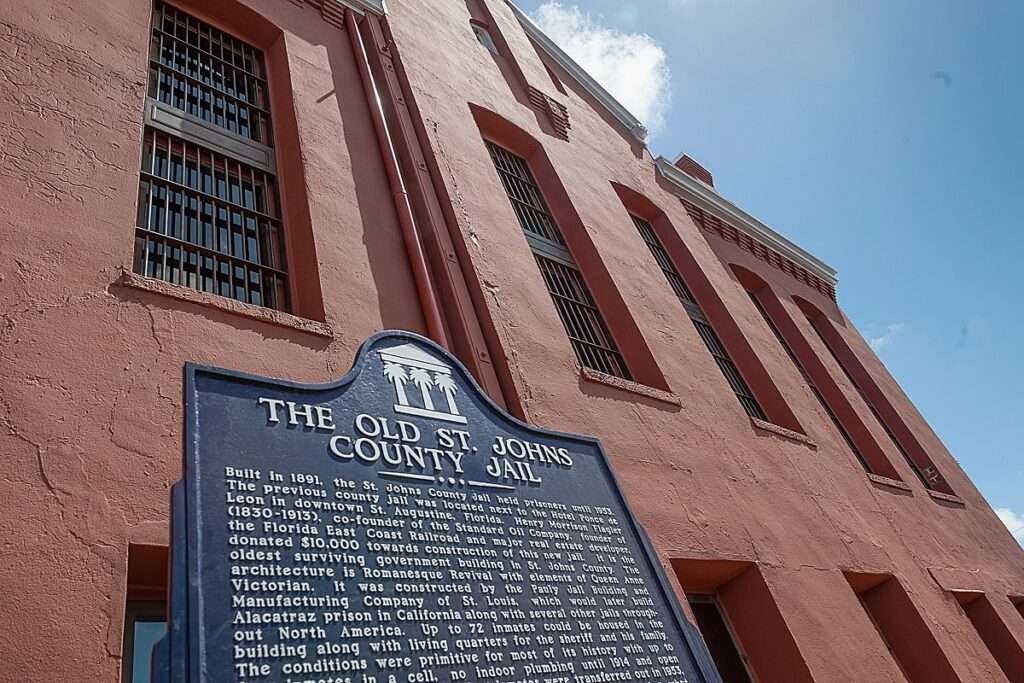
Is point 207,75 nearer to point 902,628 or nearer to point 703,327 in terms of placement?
point 703,327

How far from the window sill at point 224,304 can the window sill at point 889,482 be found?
753cm

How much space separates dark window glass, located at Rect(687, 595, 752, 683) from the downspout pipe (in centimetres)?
306

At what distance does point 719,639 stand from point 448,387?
344 cm

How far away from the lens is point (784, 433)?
24.5 feet

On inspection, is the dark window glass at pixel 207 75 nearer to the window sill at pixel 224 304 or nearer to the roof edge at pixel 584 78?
the window sill at pixel 224 304

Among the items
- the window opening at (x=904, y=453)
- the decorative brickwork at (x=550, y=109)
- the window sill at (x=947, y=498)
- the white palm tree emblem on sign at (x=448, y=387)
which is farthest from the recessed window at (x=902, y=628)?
the decorative brickwork at (x=550, y=109)

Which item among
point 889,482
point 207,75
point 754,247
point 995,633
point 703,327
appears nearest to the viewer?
point 207,75

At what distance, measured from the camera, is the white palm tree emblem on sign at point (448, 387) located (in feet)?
11.8

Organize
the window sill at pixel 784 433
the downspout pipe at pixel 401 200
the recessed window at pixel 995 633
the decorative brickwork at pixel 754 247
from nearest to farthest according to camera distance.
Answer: the downspout pipe at pixel 401 200, the window sill at pixel 784 433, the recessed window at pixel 995 633, the decorative brickwork at pixel 754 247

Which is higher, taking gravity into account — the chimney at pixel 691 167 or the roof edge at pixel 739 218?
the chimney at pixel 691 167

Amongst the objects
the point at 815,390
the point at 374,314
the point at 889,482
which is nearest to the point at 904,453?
the point at 815,390

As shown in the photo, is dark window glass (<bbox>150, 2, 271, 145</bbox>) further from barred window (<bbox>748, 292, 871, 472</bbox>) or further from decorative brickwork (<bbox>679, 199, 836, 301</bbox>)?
barred window (<bbox>748, 292, 871, 472</bbox>)

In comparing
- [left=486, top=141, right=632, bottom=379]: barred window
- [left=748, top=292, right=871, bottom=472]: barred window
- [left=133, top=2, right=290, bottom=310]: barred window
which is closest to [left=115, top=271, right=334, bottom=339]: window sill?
[left=133, top=2, right=290, bottom=310]: barred window

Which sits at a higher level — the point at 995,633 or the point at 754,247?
the point at 754,247
